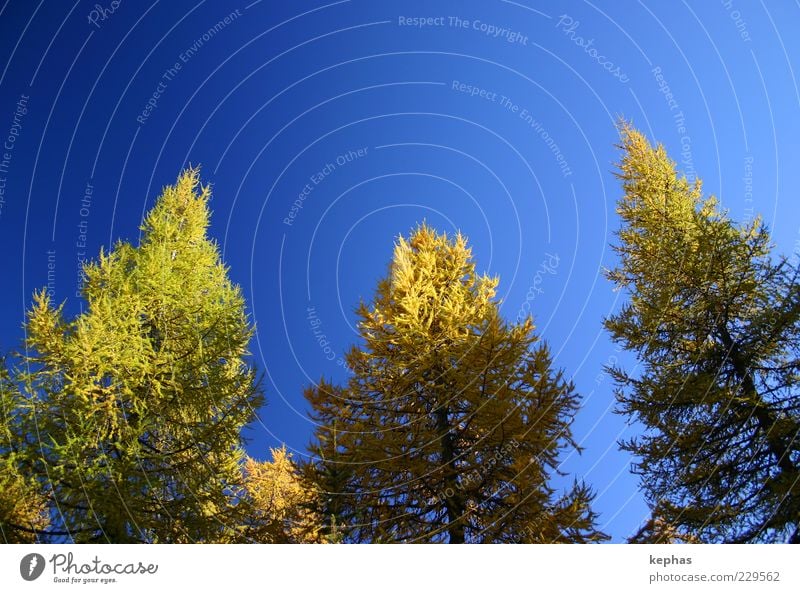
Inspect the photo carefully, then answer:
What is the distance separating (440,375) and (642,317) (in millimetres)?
5404

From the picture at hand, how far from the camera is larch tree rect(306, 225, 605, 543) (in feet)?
28.0

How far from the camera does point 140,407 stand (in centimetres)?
898

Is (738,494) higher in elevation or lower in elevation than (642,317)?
lower

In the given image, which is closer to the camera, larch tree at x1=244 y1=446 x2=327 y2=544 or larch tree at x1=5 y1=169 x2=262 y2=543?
larch tree at x1=5 y1=169 x2=262 y2=543

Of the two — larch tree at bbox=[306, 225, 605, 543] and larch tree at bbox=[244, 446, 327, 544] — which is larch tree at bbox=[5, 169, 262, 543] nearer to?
larch tree at bbox=[244, 446, 327, 544]

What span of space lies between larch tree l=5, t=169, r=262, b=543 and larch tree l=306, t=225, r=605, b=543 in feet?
6.65

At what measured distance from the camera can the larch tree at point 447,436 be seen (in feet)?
28.0

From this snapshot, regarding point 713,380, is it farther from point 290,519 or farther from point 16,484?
point 16,484

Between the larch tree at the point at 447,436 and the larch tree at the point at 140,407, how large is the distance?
2.03 m

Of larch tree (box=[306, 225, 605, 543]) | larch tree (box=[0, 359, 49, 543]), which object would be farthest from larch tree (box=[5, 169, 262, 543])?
larch tree (box=[306, 225, 605, 543])
